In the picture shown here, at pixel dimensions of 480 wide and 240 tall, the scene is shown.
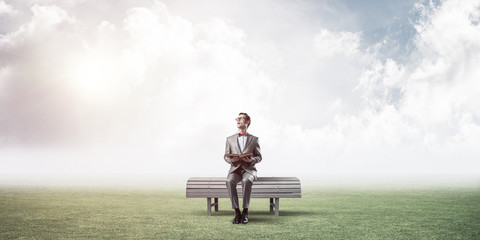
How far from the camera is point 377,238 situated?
23.1 feet

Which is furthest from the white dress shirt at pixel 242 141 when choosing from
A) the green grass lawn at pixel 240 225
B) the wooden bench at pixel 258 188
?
the green grass lawn at pixel 240 225

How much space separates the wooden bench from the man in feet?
1.61

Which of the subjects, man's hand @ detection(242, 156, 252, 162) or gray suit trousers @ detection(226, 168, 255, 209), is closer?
man's hand @ detection(242, 156, 252, 162)

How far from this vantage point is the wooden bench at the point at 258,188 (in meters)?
9.60

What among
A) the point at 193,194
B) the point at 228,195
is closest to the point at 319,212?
the point at 228,195


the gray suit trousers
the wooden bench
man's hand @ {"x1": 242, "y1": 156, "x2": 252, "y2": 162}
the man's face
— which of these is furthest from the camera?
the wooden bench

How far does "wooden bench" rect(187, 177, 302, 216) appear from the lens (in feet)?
31.5

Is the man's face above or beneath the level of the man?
above

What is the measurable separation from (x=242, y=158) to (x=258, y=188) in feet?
3.97

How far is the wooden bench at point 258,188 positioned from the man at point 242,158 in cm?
49

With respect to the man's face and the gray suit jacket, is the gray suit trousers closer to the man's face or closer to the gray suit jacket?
Result: the gray suit jacket

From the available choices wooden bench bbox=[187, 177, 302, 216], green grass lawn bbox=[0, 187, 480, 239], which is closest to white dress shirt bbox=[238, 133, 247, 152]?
wooden bench bbox=[187, 177, 302, 216]

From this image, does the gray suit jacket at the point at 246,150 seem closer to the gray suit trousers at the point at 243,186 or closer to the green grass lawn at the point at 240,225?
the gray suit trousers at the point at 243,186

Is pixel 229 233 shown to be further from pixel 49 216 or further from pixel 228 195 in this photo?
pixel 49 216
